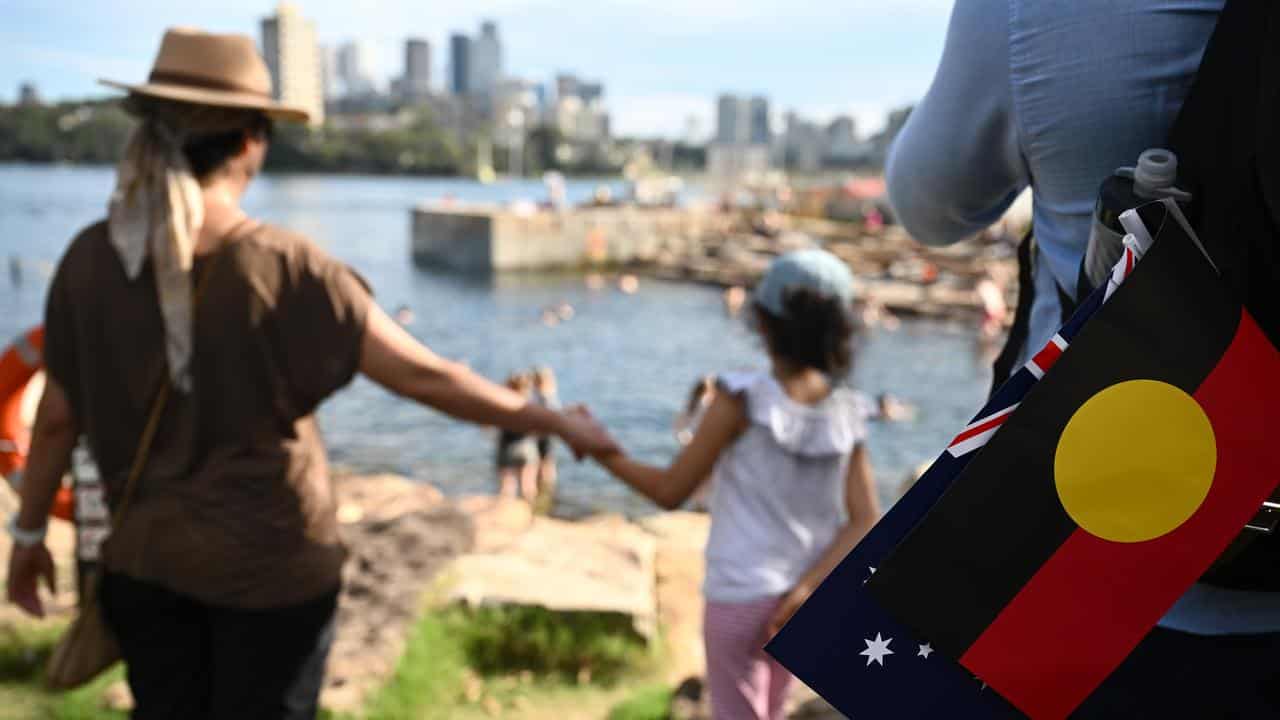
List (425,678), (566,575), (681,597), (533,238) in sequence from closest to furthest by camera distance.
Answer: (425,678)
(566,575)
(681,597)
(533,238)

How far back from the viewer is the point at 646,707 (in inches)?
150

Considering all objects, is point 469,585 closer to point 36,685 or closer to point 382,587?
point 382,587

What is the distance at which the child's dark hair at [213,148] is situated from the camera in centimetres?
237

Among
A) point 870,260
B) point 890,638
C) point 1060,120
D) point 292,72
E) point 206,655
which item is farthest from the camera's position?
point 870,260

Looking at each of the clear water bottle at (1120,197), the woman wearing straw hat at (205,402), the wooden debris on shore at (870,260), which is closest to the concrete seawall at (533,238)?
the wooden debris on shore at (870,260)

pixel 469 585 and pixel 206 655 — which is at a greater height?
pixel 206 655

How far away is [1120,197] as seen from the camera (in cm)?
101

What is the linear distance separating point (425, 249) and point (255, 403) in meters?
40.6

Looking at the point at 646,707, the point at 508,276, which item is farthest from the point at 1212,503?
the point at 508,276

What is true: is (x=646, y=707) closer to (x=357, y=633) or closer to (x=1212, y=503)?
(x=357, y=633)

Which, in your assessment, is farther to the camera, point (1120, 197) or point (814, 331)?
point (814, 331)

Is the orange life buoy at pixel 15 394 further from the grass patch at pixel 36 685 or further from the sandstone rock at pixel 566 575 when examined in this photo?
the sandstone rock at pixel 566 575

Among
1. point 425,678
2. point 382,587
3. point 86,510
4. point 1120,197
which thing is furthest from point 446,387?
point 382,587

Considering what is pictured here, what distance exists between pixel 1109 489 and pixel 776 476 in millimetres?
1796
